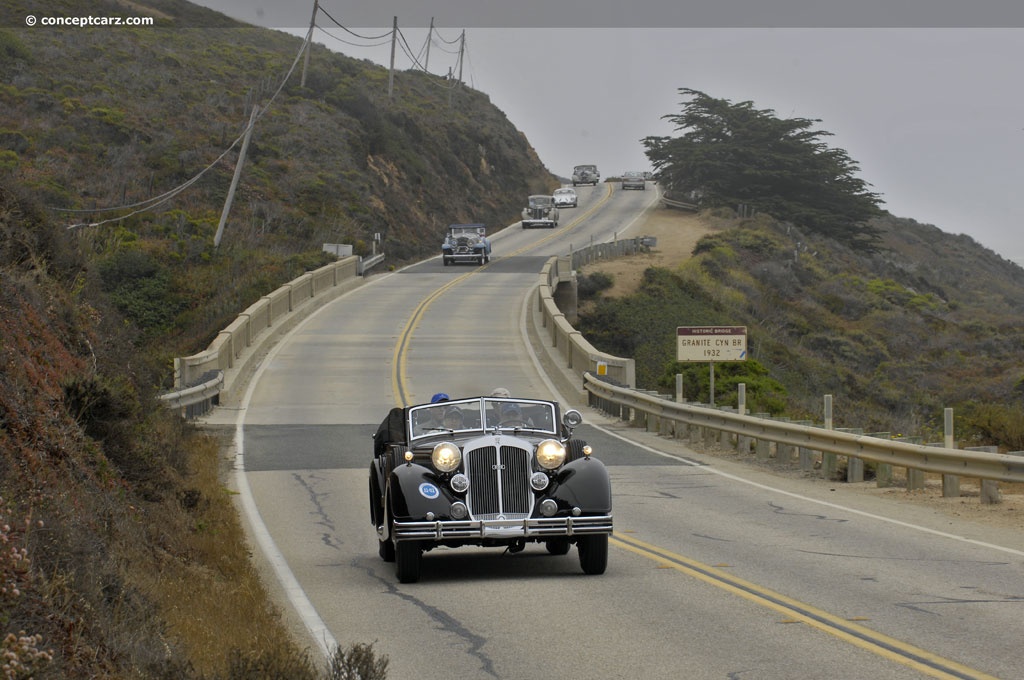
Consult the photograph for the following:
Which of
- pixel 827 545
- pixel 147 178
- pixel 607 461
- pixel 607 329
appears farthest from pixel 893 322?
pixel 827 545

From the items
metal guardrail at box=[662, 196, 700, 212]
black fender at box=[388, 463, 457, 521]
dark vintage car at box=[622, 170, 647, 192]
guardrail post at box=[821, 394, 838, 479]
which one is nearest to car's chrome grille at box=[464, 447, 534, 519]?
black fender at box=[388, 463, 457, 521]

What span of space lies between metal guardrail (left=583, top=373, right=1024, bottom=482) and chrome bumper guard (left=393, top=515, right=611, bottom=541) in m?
6.19

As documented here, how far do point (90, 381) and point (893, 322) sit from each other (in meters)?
52.8

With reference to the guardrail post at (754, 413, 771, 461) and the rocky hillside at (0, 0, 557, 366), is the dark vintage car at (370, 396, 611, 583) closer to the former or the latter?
the guardrail post at (754, 413, 771, 461)

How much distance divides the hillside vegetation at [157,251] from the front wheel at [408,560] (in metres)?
1.21

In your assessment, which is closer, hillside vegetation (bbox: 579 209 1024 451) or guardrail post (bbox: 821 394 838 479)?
guardrail post (bbox: 821 394 838 479)

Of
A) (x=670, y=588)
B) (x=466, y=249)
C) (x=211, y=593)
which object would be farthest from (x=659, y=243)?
(x=211, y=593)

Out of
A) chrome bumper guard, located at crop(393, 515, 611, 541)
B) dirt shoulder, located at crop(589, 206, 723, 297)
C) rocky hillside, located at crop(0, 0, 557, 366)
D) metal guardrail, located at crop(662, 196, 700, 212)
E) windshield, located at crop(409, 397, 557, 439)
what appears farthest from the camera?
metal guardrail, located at crop(662, 196, 700, 212)

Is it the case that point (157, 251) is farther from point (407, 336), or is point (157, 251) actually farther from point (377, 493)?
point (377, 493)

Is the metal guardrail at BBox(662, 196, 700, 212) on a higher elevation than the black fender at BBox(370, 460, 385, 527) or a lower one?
higher

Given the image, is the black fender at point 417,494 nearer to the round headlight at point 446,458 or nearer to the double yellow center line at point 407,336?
the round headlight at point 446,458

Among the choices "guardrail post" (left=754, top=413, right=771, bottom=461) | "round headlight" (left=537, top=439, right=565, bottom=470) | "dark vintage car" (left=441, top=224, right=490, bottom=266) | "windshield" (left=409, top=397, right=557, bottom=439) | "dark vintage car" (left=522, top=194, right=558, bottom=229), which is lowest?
"guardrail post" (left=754, top=413, right=771, bottom=461)

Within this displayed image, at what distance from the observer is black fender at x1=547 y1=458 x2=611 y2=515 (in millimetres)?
11492

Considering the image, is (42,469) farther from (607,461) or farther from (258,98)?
(258,98)
